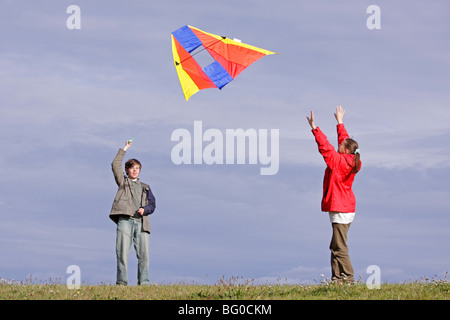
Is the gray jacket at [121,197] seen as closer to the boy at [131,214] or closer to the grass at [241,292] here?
the boy at [131,214]

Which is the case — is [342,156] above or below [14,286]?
above

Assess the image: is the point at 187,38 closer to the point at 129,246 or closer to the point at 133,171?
the point at 133,171

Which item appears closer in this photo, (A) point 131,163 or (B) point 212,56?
(A) point 131,163

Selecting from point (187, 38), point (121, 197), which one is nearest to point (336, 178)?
point (121, 197)

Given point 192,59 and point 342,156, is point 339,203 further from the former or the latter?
point 192,59

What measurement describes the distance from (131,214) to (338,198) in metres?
4.89

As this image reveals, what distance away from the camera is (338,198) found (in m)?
12.6

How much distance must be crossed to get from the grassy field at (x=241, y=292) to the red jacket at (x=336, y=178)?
1.61 m

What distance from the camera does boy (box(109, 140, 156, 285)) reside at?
14297 mm

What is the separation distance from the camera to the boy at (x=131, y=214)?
14297 millimetres

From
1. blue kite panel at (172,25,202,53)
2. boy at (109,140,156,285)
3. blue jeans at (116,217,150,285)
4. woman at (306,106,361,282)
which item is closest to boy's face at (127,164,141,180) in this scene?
boy at (109,140,156,285)
